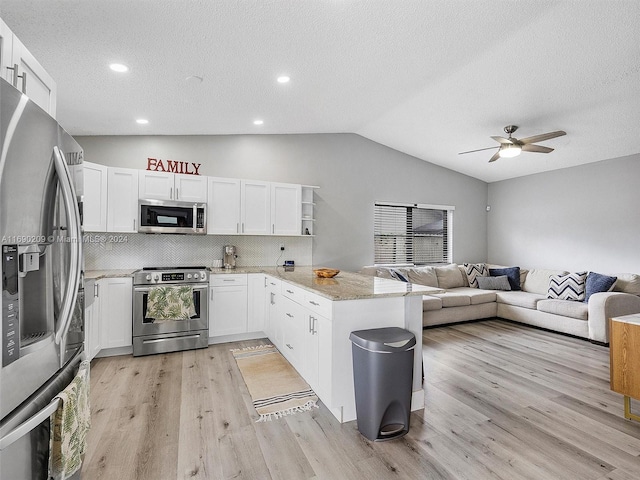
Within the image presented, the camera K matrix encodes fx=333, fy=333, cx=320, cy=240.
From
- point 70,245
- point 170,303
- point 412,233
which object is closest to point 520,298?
point 412,233

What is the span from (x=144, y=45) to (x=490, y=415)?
3.73m

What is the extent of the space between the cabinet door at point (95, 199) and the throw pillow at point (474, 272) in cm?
569

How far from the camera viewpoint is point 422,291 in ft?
8.11

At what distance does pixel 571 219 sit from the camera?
5.45 metres

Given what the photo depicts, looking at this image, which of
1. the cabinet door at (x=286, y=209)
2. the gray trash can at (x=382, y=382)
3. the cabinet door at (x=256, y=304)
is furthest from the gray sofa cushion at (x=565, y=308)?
the cabinet door at (x=256, y=304)

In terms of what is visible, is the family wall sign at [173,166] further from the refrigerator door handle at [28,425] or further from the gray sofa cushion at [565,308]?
the gray sofa cushion at [565,308]

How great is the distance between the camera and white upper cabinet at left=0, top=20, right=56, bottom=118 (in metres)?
1.30

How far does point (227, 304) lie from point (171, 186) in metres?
1.60

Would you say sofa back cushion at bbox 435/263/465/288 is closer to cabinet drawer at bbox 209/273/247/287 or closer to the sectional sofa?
the sectional sofa

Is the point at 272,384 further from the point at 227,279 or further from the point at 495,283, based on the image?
the point at 495,283

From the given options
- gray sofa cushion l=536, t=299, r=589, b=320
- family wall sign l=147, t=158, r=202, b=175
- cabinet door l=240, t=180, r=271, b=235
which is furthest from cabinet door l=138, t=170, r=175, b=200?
gray sofa cushion l=536, t=299, r=589, b=320

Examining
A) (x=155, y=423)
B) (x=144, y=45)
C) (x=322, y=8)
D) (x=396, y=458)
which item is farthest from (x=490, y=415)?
(x=144, y=45)

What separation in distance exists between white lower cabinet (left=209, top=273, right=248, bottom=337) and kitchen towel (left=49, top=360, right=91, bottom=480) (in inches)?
102

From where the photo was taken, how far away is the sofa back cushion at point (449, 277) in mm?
5812
